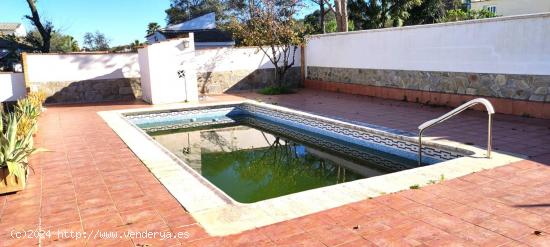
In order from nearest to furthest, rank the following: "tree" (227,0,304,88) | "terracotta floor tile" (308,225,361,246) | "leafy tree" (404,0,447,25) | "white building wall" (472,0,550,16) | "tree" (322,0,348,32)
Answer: "terracotta floor tile" (308,225,361,246) → "tree" (227,0,304,88) → "tree" (322,0,348,32) → "leafy tree" (404,0,447,25) → "white building wall" (472,0,550,16)

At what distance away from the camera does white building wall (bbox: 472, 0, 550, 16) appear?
31953 millimetres

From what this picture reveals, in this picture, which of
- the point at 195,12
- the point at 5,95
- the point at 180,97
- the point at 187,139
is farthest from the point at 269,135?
the point at 195,12

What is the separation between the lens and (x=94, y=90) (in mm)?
15977

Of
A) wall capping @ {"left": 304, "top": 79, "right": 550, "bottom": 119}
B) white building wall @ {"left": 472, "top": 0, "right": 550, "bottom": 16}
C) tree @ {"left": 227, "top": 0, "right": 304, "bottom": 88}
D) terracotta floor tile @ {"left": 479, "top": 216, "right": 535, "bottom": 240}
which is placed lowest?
terracotta floor tile @ {"left": 479, "top": 216, "right": 535, "bottom": 240}

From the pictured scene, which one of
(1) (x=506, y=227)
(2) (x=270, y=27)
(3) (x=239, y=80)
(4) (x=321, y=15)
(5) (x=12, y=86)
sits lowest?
(1) (x=506, y=227)

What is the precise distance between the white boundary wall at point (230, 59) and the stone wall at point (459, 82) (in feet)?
11.5

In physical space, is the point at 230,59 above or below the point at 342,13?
below

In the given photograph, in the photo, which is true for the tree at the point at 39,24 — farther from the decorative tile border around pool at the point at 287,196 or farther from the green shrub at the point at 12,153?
the green shrub at the point at 12,153

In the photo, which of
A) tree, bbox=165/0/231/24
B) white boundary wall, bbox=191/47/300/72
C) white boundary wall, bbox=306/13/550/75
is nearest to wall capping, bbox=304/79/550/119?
white boundary wall, bbox=306/13/550/75

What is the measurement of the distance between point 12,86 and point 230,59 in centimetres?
801

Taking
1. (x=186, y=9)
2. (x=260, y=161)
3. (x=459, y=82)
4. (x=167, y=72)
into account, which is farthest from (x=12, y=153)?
(x=186, y=9)

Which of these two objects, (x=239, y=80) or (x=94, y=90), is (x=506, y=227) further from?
(x=94, y=90)

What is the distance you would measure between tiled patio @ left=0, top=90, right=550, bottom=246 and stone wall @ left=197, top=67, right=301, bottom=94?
33.2 ft

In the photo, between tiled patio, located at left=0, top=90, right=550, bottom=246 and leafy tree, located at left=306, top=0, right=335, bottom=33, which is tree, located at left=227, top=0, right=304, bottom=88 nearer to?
leafy tree, located at left=306, top=0, right=335, bottom=33
